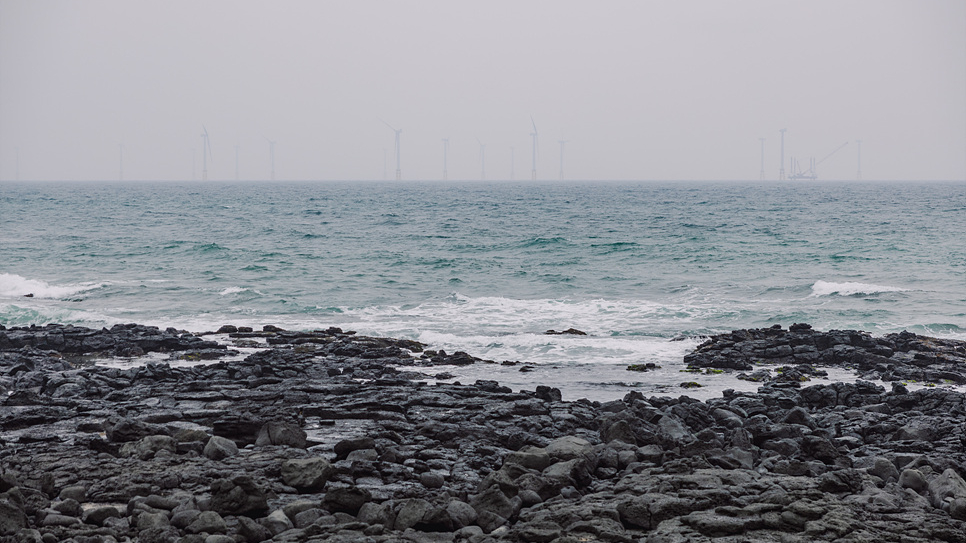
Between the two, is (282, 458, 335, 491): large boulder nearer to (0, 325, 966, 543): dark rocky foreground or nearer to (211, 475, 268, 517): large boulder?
(0, 325, 966, 543): dark rocky foreground

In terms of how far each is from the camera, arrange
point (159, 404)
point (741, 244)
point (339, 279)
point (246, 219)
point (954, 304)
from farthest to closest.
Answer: point (246, 219)
point (741, 244)
point (339, 279)
point (954, 304)
point (159, 404)

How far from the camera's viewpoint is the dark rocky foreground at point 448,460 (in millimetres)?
9258

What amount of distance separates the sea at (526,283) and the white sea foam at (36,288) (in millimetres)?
144

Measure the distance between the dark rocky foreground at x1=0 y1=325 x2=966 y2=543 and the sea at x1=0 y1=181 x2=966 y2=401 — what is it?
3.78 metres

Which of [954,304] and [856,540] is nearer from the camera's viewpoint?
[856,540]

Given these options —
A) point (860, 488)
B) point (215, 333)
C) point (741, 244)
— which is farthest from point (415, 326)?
point (741, 244)

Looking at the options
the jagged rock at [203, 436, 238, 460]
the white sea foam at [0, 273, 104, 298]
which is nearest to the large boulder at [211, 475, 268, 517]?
the jagged rock at [203, 436, 238, 460]

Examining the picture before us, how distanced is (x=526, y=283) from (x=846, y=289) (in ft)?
45.6

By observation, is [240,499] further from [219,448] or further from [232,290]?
[232,290]

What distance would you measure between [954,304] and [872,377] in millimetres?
14506

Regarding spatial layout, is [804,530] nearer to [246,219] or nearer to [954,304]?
[954,304]

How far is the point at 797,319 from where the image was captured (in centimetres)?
2994

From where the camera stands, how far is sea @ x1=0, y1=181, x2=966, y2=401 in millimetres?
25891

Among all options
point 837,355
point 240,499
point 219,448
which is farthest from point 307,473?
point 837,355
